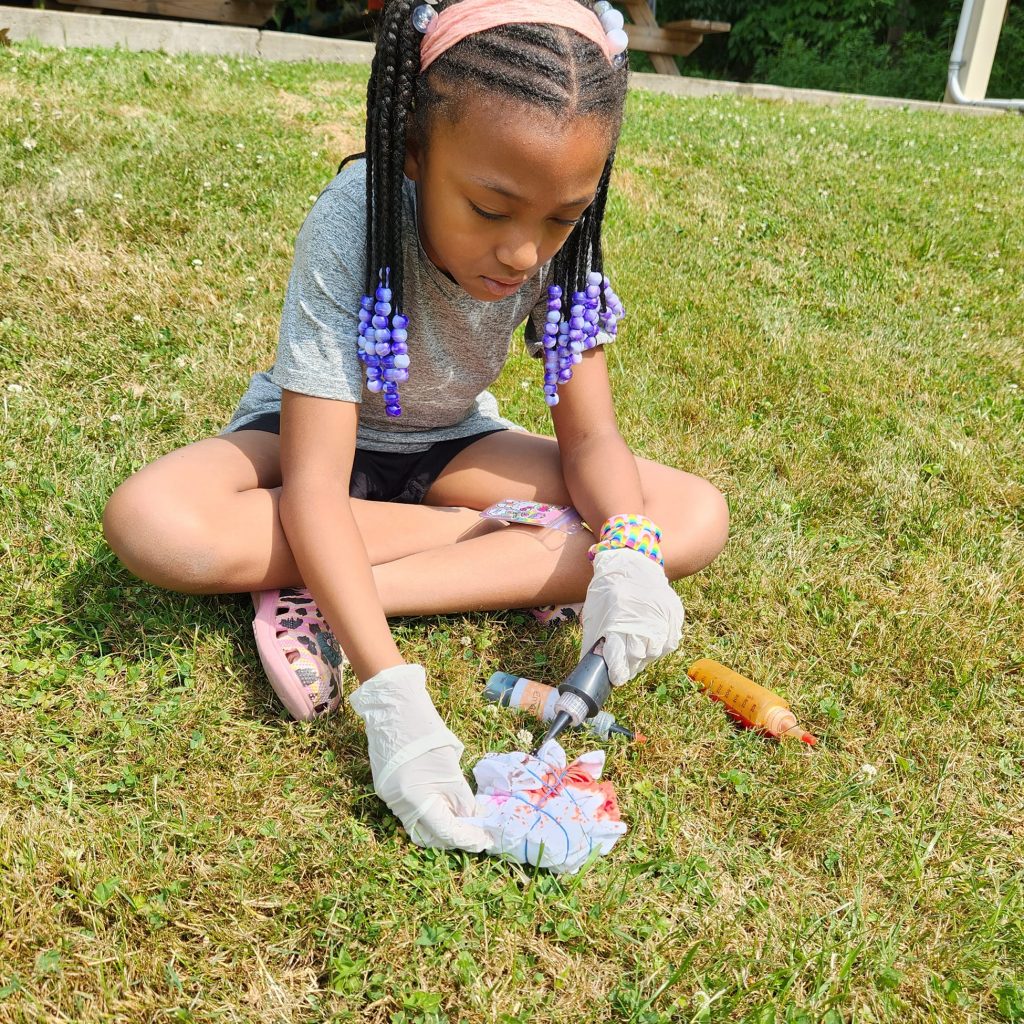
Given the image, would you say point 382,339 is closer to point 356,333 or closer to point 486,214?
point 356,333

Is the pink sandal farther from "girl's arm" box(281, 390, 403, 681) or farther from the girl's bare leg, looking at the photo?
"girl's arm" box(281, 390, 403, 681)

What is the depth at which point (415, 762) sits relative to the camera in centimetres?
183

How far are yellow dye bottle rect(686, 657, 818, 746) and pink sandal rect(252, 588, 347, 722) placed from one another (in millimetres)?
857

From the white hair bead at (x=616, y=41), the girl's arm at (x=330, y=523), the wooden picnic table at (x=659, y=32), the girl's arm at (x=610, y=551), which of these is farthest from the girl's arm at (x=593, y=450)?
the wooden picnic table at (x=659, y=32)

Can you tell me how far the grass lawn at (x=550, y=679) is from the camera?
169 centimetres

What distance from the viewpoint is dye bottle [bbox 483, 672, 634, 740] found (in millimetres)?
2184

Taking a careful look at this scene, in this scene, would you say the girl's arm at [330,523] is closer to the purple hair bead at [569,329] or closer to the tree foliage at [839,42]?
the purple hair bead at [569,329]

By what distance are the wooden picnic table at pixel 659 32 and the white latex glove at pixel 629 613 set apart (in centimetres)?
953

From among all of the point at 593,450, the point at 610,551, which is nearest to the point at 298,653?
the point at 610,551

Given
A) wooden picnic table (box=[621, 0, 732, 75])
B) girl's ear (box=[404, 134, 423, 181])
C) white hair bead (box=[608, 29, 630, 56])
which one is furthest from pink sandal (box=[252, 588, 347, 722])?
wooden picnic table (box=[621, 0, 732, 75])

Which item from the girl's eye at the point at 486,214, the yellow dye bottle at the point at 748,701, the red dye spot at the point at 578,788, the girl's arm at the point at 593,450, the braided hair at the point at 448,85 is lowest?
the yellow dye bottle at the point at 748,701

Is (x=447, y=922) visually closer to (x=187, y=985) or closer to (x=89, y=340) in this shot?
(x=187, y=985)

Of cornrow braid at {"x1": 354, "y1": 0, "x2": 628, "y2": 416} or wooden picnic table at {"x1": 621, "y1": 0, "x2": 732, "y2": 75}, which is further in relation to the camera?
wooden picnic table at {"x1": 621, "y1": 0, "x2": 732, "y2": 75}

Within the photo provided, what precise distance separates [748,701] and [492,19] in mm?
1519
